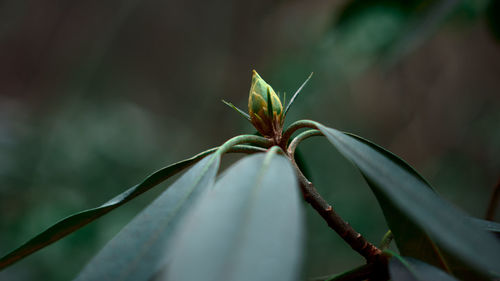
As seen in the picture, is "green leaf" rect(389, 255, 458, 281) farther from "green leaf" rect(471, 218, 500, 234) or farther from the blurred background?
the blurred background

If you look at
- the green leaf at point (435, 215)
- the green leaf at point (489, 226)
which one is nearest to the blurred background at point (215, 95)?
the green leaf at point (489, 226)

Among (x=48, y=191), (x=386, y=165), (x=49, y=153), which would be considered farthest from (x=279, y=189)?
(x=49, y=153)

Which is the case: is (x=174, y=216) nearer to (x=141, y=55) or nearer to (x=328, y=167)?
(x=328, y=167)

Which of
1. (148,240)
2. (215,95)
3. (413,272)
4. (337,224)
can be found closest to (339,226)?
(337,224)

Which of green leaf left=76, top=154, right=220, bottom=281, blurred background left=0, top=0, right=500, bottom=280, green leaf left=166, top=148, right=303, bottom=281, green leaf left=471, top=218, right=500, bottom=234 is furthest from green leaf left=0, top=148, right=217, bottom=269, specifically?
blurred background left=0, top=0, right=500, bottom=280

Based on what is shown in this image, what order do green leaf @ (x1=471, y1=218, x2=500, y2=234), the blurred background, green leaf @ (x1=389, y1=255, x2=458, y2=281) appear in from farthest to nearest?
the blurred background
green leaf @ (x1=471, y1=218, x2=500, y2=234)
green leaf @ (x1=389, y1=255, x2=458, y2=281)

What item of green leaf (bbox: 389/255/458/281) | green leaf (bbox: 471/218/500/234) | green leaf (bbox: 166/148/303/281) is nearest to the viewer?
green leaf (bbox: 166/148/303/281)
